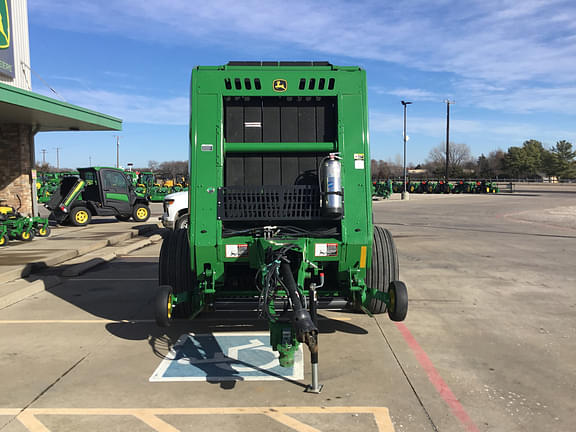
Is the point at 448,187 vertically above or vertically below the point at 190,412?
above

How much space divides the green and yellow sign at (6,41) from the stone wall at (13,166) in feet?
6.61

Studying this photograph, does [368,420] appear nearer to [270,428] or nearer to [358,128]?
[270,428]

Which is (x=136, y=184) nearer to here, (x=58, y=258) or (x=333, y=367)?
(x=58, y=258)

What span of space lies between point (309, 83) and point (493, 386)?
357cm

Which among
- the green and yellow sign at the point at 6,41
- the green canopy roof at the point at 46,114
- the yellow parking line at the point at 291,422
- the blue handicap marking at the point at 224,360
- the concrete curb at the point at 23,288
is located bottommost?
the yellow parking line at the point at 291,422

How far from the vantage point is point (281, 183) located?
19.3 feet

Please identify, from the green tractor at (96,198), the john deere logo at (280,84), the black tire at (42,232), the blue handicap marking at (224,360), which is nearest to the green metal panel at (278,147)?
the john deere logo at (280,84)

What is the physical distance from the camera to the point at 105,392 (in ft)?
14.7

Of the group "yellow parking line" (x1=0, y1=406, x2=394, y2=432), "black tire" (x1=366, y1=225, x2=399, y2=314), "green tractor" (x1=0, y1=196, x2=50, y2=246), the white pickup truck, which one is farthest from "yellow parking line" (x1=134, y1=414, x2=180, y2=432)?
the white pickup truck

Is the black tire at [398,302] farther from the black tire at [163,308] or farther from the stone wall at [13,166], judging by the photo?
the stone wall at [13,166]

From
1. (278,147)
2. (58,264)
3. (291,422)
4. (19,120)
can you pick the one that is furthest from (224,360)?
(19,120)

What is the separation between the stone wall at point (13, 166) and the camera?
59.3 ft

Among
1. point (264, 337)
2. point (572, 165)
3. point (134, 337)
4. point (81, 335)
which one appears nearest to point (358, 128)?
point (264, 337)

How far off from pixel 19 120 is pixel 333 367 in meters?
16.2
